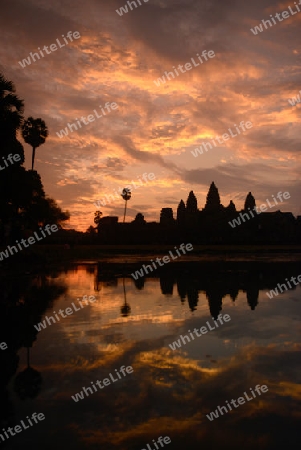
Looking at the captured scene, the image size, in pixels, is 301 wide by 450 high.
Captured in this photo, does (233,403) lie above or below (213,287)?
above

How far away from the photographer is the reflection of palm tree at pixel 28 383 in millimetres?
6223

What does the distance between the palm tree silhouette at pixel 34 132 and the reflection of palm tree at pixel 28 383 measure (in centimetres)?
3957

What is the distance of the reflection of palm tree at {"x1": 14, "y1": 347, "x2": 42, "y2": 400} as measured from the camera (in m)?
6.22

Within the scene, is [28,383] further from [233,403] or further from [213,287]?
[213,287]

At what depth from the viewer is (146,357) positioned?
809 centimetres

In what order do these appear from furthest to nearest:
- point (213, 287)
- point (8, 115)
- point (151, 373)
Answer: point (8, 115) < point (213, 287) < point (151, 373)

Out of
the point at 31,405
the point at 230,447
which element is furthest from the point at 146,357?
the point at 230,447

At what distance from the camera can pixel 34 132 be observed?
143ft

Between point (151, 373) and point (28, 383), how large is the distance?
2.14 m

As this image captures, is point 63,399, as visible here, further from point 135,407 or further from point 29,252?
point 29,252

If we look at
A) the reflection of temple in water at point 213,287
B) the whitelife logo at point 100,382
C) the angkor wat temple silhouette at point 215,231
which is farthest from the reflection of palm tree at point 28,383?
the angkor wat temple silhouette at point 215,231

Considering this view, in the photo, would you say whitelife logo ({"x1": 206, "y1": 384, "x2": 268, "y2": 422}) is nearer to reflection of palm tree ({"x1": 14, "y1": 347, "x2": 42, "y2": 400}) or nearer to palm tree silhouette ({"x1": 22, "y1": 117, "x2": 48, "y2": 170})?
reflection of palm tree ({"x1": 14, "y1": 347, "x2": 42, "y2": 400})

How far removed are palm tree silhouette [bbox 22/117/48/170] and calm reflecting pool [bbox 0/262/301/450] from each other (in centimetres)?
3257

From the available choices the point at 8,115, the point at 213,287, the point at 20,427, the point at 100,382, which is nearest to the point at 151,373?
the point at 100,382
